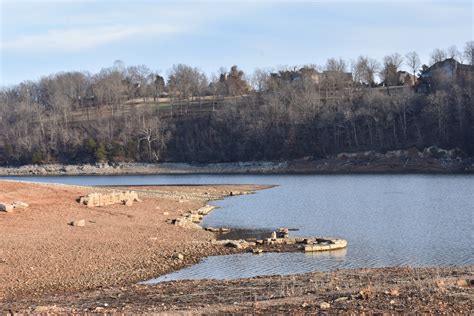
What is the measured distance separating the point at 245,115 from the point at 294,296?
115 metres

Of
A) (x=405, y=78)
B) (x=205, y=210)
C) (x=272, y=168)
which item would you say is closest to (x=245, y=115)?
(x=272, y=168)

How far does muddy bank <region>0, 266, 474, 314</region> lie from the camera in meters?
15.5

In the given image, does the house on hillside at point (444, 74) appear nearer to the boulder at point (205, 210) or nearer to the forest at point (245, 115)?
the forest at point (245, 115)

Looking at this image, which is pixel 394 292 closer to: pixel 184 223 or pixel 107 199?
pixel 184 223

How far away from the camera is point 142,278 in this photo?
2455 cm

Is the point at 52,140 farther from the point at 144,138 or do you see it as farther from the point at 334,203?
the point at 334,203

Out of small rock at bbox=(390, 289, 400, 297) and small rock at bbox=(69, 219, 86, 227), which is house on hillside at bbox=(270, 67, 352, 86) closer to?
small rock at bbox=(69, 219, 86, 227)

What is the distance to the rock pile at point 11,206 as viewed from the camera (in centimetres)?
3519

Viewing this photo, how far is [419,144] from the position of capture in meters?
100

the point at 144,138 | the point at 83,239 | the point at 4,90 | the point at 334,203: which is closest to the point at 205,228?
the point at 83,239

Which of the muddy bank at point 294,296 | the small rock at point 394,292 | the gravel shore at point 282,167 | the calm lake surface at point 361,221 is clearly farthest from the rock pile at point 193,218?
the gravel shore at point 282,167

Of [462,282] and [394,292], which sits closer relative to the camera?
[394,292]

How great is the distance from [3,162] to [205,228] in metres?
113

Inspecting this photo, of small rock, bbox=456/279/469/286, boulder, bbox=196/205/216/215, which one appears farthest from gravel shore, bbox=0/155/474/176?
small rock, bbox=456/279/469/286
